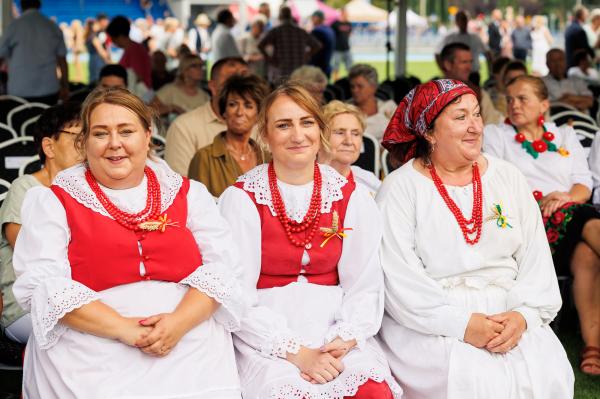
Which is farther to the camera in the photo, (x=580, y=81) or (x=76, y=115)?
(x=580, y=81)

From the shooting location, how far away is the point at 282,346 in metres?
3.34

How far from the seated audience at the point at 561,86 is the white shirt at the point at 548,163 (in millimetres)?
4699

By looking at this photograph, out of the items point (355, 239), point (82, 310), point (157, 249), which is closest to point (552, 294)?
point (355, 239)

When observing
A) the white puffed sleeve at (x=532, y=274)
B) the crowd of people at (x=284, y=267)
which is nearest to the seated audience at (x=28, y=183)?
the crowd of people at (x=284, y=267)

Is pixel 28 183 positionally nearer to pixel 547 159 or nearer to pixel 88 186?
pixel 88 186

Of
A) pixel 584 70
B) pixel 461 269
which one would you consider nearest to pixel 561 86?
pixel 584 70

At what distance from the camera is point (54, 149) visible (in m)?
3.98

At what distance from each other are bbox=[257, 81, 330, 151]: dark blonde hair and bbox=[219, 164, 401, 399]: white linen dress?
0.14 metres

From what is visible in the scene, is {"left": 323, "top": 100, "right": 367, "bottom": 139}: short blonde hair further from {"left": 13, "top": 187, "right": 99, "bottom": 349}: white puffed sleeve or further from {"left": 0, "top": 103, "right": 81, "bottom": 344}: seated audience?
{"left": 13, "top": 187, "right": 99, "bottom": 349}: white puffed sleeve

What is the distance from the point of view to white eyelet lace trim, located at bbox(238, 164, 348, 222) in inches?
139

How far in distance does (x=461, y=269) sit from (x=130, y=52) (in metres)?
7.00

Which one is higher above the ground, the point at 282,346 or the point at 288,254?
the point at 288,254

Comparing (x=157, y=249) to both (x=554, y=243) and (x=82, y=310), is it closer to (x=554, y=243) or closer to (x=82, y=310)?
(x=82, y=310)

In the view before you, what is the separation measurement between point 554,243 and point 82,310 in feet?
8.80
